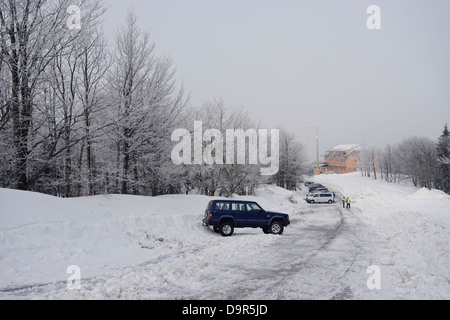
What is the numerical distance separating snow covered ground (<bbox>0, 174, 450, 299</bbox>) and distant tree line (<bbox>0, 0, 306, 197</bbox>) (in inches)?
84.7

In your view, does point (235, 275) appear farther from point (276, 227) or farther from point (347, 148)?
point (347, 148)

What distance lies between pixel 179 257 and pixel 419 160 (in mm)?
79353

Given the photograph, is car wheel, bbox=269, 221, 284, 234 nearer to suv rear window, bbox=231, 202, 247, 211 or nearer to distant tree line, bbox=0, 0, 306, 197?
suv rear window, bbox=231, 202, 247, 211

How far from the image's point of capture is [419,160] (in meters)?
74.1

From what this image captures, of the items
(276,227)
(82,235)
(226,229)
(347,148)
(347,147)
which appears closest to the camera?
(82,235)

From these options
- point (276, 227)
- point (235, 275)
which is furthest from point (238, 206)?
point (235, 275)

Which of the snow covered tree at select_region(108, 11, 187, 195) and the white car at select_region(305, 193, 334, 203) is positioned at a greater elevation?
the snow covered tree at select_region(108, 11, 187, 195)

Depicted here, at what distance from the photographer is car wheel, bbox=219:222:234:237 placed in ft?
50.5

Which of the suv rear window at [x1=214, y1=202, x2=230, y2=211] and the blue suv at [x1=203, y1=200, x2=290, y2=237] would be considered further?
the suv rear window at [x1=214, y1=202, x2=230, y2=211]

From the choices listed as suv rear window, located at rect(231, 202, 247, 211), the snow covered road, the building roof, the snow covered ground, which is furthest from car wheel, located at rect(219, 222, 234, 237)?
the building roof

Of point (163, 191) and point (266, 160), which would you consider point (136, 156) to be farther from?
point (266, 160)

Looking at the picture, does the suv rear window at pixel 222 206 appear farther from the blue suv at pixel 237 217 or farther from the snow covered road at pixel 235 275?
the snow covered road at pixel 235 275

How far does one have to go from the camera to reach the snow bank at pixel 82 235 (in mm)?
8336

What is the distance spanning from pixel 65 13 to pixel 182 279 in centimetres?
1082
